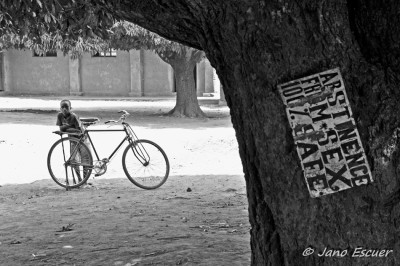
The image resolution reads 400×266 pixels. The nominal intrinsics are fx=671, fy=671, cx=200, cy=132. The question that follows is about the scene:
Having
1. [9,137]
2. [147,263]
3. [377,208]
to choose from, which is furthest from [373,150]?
[9,137]

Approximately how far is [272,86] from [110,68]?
36961mm

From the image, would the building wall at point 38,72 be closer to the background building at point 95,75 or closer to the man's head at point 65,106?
the background building at point 95,75

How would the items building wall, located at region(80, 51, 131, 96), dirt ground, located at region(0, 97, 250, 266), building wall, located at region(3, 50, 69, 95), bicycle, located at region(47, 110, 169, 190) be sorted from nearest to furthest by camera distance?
1. dirt ground, located at region(0, 97, 250, 266)
2. bicycle, located at region(47, 110, 169, 190)
3. building wall, located at region(80, 51, 131, 96)
4. building wall, located at region(3, 50, 69, 95)

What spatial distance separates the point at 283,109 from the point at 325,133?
0.73 ft

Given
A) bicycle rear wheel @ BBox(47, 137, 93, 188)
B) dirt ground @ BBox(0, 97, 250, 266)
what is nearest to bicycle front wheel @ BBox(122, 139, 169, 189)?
dirt ground @ BBox(0, 97, 250, 266)

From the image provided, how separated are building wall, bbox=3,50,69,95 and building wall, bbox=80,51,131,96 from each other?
1257mm

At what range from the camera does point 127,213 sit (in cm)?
816

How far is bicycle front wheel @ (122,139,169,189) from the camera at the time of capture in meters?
9.95

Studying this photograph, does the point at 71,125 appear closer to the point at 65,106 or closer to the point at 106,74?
the point at 65,106

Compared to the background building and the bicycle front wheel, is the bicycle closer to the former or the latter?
the bicycle front wheel

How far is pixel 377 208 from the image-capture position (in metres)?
3.09

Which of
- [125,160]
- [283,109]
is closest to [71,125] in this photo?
[125,160]

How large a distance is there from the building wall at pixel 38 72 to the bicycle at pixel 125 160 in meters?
30.6

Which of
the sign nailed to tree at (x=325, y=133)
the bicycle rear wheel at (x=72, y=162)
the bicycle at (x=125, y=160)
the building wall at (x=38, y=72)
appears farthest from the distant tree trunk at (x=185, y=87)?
the sign nailed to tree at (x=325, y=133)
